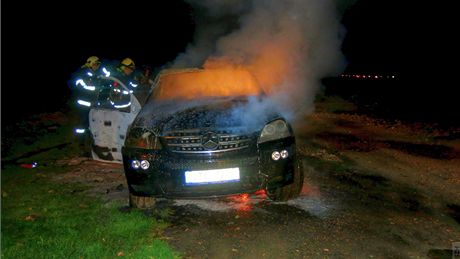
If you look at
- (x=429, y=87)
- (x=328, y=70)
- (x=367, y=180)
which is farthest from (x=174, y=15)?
(x=367, y=180)

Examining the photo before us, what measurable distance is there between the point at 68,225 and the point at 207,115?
2055 millimetres

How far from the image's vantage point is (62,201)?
5.64 metres

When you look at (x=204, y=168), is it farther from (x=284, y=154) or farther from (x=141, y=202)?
(x=141, y=202)

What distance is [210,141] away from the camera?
4648mm

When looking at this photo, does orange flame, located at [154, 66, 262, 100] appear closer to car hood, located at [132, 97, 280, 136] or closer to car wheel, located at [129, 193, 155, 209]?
car hood, located at [132, 97, 280, 136]

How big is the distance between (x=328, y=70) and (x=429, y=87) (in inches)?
448

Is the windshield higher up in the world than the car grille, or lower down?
higher up

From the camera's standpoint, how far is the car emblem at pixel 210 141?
4.64 m

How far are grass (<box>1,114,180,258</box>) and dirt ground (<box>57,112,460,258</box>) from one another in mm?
278

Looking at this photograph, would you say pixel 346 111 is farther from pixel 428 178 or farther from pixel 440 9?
pixel 440 9

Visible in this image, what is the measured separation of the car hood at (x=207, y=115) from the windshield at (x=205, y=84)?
0.80ft

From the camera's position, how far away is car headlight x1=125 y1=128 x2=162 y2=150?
4742mm

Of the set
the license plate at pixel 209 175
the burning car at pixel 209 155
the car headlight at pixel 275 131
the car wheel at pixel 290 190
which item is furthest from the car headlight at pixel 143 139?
the car wheel at pixel 290 190

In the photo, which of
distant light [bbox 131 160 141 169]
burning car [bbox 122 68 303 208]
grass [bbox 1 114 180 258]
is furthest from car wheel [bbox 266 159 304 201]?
distant light [bbox 131 160 141 169]
